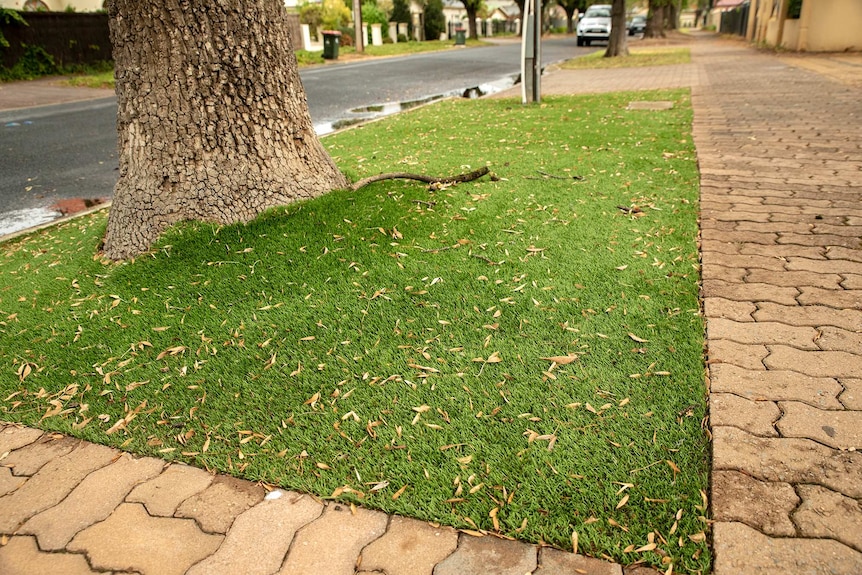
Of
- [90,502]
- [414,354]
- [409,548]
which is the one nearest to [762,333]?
[414,354]

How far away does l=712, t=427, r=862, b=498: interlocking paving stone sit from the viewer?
7.19ft

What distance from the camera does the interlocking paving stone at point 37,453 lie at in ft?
8.41

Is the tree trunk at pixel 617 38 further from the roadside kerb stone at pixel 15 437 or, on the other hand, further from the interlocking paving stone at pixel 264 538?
the interlocking paving stone at pixel 264 538

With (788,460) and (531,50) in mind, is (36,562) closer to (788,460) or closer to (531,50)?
(788,460)

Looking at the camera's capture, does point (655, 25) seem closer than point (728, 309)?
No

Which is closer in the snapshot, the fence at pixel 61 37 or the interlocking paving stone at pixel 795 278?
the interlocking paving stone at pixel 795 278

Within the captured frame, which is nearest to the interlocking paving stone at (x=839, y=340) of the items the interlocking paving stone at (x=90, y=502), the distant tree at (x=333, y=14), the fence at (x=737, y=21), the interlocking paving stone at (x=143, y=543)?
the interlocking paving stone at (x=143, y=543)

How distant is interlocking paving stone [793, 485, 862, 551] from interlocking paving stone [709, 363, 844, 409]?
56cm

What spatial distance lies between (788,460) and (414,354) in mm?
1624

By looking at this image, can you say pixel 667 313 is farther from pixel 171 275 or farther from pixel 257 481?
pixel 171 275

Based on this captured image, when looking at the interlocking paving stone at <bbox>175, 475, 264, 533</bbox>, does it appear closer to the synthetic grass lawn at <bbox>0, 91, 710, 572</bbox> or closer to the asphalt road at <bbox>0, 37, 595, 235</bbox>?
the synthetic grass lawn at <bbox>0, 91, 710, 572</bbox>

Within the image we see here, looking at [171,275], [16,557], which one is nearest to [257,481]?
[16,557]

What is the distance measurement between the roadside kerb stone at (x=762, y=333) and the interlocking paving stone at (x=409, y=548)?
1818 mm

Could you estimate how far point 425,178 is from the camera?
5.64 m
